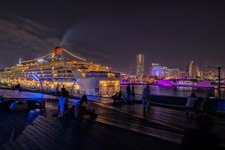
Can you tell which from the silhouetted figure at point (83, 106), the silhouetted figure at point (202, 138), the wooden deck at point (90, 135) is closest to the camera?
the silhouetted figure at point (202, 138)

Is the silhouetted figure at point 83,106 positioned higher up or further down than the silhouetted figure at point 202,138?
further down

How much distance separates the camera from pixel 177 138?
8391mm

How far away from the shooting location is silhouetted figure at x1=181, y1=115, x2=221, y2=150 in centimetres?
356

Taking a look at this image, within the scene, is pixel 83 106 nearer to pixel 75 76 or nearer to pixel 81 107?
pixel 81 107

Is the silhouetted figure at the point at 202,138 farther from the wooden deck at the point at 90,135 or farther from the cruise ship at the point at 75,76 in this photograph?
the cruise ship at the point at 75,76

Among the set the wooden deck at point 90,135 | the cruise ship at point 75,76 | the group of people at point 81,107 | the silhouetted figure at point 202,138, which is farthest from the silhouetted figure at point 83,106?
the cruise ship at point 75,76

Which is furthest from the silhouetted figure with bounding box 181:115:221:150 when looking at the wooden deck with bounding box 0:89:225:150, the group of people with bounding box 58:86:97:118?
the group of people with bounding box 58:86:97:118

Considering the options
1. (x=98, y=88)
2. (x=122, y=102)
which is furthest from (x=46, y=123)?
(x=98, y=88)

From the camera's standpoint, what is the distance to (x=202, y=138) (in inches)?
141

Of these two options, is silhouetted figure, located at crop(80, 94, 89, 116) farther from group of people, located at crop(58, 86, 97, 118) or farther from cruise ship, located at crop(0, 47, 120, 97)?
cruise ship, located at crop(0, 47, 120, 97)

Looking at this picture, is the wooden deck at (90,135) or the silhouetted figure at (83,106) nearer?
the wooden deck at (90,135)

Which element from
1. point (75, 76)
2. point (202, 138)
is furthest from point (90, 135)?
point (75, 76)

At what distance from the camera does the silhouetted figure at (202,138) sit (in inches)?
140

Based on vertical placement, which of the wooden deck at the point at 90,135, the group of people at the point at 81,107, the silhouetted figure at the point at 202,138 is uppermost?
the silhouetted figure at the point at 202,138
